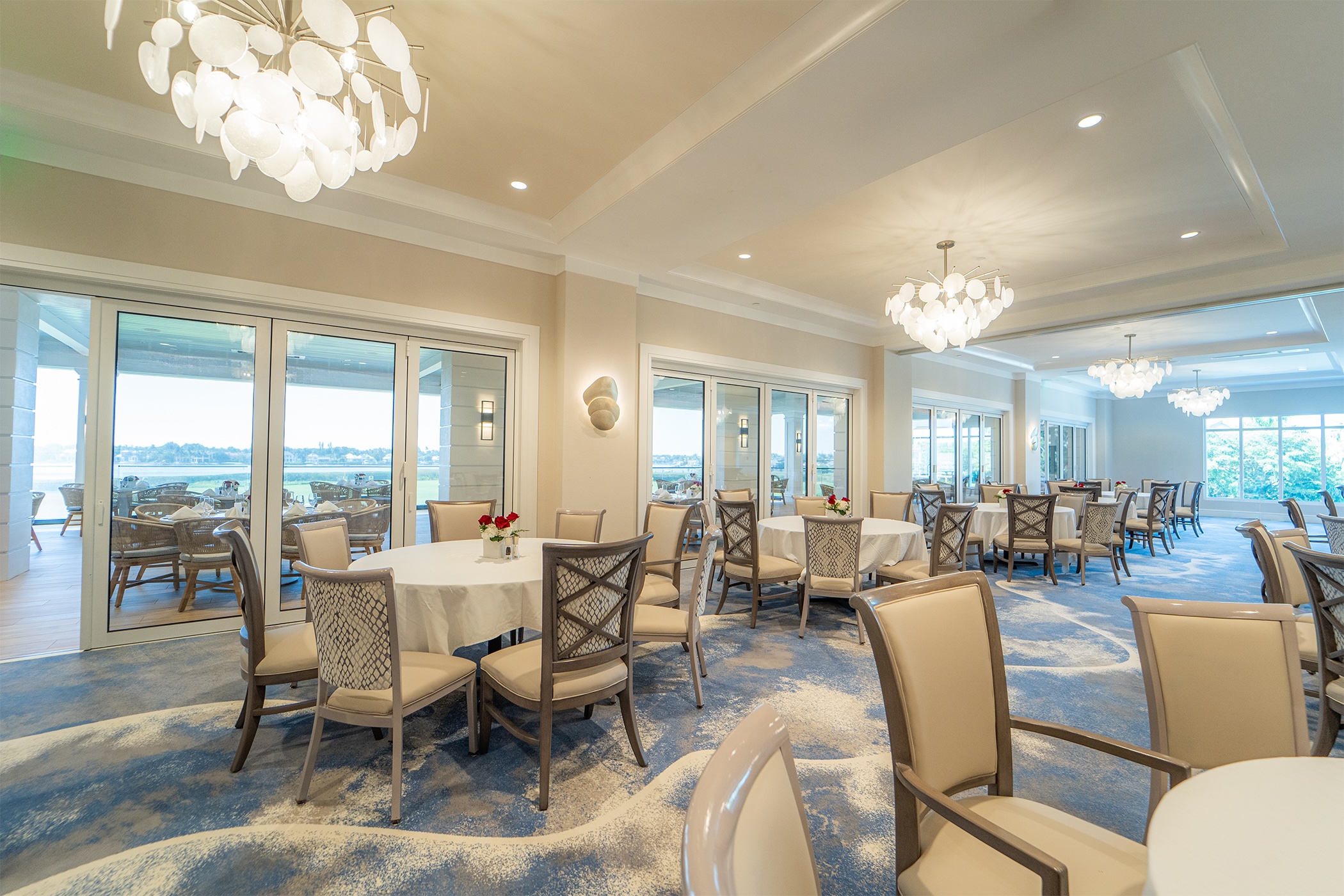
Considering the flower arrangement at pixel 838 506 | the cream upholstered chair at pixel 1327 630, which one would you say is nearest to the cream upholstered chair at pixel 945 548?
the flower arrangement at pixel 838 506

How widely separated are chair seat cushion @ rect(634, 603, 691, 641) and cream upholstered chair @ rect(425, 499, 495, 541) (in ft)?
5.08

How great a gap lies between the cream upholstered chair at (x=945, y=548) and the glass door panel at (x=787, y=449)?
2885 mm

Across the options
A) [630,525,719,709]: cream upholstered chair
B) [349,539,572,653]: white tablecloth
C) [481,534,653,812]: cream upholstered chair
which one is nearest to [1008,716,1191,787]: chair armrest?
[481,534,653,812]: cream upholstered chair

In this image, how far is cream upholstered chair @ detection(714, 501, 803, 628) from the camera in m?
4.11

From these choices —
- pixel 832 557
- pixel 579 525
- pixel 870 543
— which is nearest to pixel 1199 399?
pixel 870 543

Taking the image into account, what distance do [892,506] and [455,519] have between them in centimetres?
417

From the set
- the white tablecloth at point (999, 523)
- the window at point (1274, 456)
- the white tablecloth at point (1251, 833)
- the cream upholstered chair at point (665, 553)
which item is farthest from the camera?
the window at point (1274, 456)

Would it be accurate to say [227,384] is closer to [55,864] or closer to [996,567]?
[55,864]

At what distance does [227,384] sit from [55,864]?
120 inches

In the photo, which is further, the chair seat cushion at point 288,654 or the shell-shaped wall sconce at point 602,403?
the shell-shaped wall sconce at point 602,403

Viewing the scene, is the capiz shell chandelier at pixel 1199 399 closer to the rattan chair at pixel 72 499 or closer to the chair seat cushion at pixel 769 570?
the chair seat cushion at pixel 769 570

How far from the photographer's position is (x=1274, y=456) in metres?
12.5

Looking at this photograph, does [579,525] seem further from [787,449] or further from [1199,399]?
[1199,399]

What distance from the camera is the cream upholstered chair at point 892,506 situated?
5.52 m
